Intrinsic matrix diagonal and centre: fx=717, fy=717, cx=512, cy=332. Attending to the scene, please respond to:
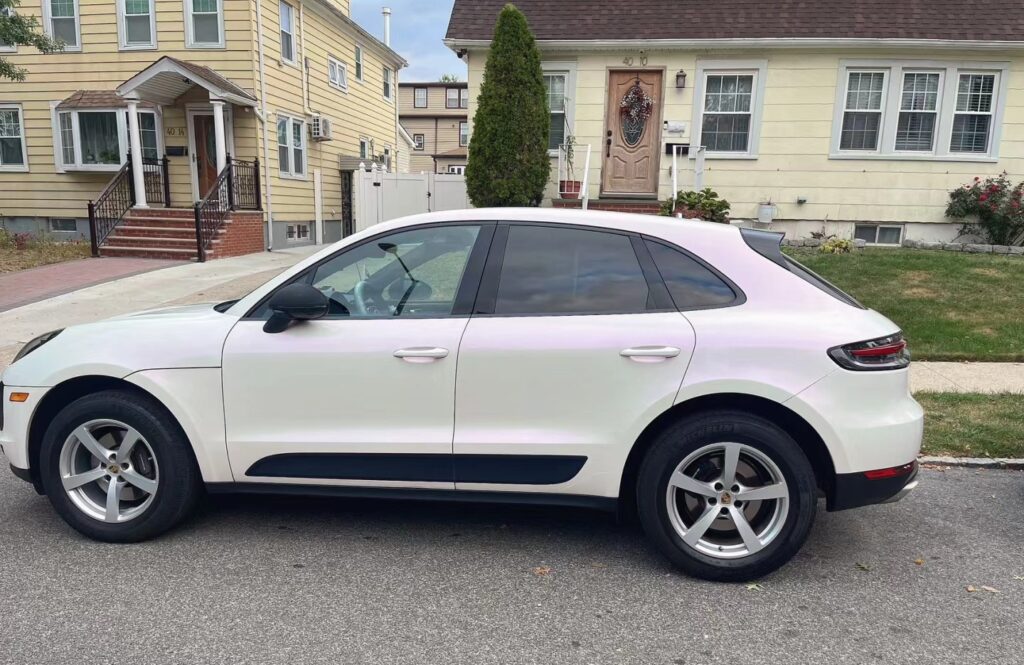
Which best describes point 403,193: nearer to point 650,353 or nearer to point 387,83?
point 387,83

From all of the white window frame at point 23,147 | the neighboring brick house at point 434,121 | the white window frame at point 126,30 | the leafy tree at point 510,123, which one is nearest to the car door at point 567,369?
the leafy tree at point 510,123

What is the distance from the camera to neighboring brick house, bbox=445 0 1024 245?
1312cm

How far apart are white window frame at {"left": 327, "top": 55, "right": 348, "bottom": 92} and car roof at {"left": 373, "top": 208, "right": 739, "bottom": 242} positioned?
19084mm

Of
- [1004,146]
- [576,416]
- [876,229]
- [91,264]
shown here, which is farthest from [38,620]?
[1004,146]

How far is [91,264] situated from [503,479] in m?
13.2

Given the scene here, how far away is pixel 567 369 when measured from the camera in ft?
10.5

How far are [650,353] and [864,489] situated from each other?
110cm

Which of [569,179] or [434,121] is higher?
[434,121]

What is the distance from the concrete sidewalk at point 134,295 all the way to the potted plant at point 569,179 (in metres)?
5.70

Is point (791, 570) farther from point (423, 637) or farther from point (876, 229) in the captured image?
point (876, 229)

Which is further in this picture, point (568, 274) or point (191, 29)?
point (191, 29)

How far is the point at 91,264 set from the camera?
44.8ft

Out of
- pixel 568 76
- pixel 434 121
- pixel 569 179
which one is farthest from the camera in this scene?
pixel 434 121

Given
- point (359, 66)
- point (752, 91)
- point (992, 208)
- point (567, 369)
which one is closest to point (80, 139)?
point (359, 66)
